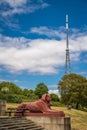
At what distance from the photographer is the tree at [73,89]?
70562 mm

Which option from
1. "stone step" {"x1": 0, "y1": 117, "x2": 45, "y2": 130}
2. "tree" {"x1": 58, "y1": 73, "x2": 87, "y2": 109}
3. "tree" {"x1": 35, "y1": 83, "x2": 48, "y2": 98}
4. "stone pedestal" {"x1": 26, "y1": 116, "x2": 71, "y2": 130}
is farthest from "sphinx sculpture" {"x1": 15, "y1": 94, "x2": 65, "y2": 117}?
"tree" {"x1": 35, "y1": 83, "x2": 48, "y2": 98}

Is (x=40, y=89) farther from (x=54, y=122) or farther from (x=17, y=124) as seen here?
(x=17, y=124)

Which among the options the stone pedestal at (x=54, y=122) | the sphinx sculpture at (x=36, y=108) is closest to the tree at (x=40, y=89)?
the sphinx sculpture at (x=36, y=108)

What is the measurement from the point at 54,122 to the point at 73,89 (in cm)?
4695

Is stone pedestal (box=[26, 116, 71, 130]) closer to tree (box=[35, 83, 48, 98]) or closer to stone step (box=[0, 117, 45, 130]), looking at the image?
stone step (box=[0, 117, 45, 130])

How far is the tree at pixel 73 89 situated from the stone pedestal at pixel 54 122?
45.3m

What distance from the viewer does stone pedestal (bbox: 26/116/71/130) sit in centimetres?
2458

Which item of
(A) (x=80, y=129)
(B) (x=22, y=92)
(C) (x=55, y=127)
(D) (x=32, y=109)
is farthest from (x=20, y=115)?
(B) (x=22, y=92)

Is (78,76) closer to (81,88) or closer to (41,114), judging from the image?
(81,88)

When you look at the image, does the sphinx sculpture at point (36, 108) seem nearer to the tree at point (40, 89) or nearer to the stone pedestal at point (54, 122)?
the stone pedestal at point (54, 122)

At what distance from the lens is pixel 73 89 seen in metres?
71.4

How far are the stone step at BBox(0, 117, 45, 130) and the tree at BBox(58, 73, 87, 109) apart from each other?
45.9m

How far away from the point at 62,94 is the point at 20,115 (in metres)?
47.5

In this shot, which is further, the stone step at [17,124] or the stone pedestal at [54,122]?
the stone pedestal at [54,122]
